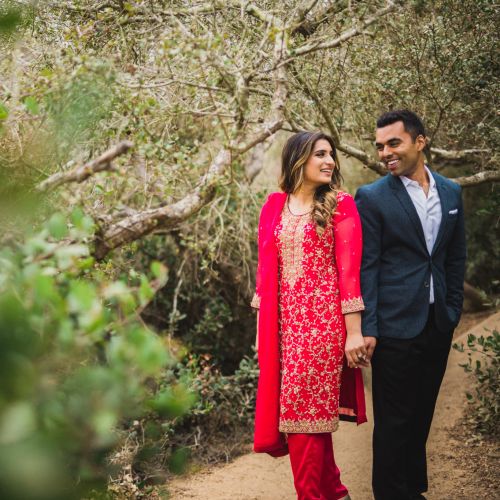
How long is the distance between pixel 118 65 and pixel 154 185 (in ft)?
2.91

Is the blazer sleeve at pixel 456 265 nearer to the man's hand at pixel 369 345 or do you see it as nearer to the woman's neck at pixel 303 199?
the man's hand at pixel 369 345

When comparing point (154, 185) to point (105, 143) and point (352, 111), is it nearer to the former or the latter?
point (105, 143)

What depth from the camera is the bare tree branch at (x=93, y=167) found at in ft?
5.78

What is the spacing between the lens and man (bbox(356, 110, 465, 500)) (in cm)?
307

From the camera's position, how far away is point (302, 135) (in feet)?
10.7

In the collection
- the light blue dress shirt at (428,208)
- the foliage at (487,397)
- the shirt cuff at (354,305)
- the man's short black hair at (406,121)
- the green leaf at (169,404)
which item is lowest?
the foliage at (487,397)

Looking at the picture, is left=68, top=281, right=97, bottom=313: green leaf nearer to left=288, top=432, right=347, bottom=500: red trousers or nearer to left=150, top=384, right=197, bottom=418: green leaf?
left=150, top=384, right=197, bottom=418: green leaf

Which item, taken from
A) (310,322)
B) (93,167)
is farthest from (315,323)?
(93,167)

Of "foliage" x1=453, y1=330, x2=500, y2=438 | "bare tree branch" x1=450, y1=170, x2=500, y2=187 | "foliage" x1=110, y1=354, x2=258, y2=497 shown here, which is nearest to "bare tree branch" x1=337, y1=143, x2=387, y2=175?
"bare tree branch" x1=450, y1=170, x2=500, y2=187

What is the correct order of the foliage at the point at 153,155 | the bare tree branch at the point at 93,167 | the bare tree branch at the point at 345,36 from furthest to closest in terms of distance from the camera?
the bare tree branch at the point at 345,36
the bare tree branch at the point at 93,167
the foliage at the point at 153,155

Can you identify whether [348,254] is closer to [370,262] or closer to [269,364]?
[370,262]

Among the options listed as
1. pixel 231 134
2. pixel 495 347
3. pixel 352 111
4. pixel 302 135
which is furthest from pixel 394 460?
pixel 352 111

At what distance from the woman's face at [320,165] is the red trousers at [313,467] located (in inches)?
55.3

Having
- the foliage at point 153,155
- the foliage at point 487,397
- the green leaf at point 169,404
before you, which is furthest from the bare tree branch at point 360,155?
the green leaf at point 169,404
